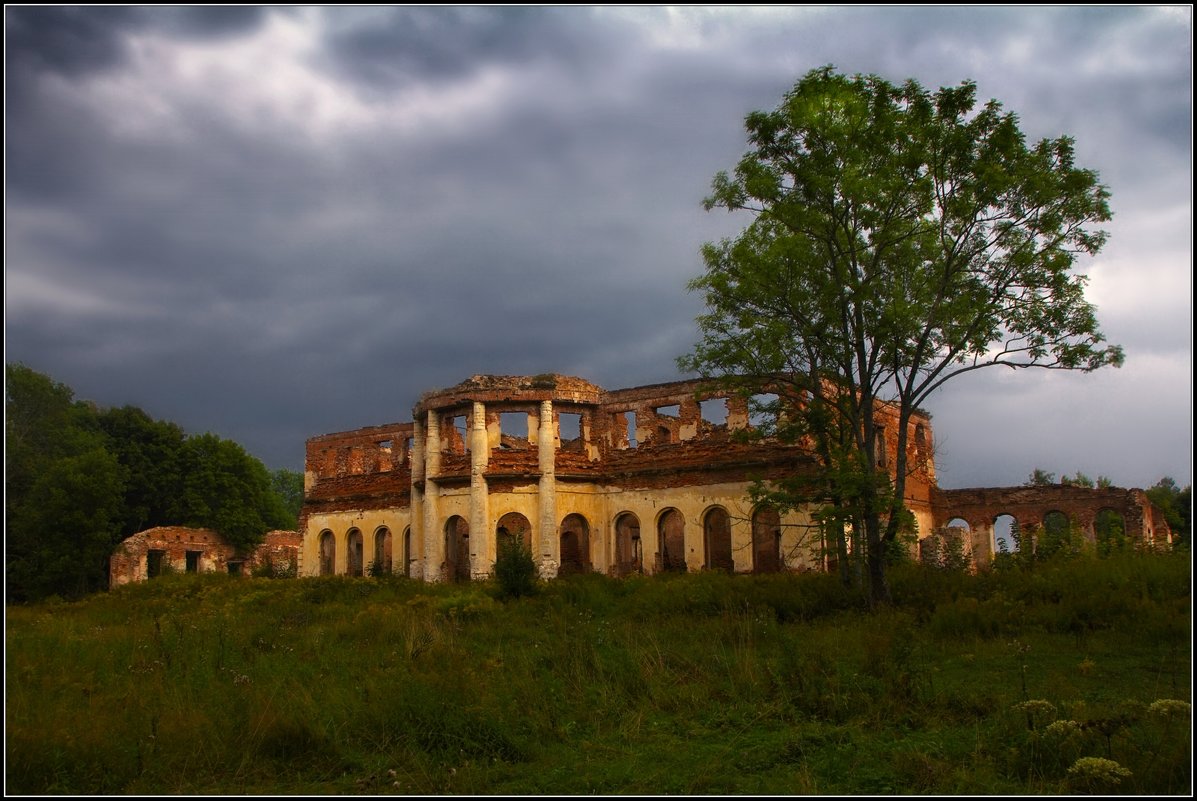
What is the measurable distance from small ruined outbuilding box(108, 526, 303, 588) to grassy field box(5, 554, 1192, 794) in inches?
890

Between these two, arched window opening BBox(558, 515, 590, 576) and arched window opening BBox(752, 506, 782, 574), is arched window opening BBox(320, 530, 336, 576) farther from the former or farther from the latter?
arched window opening BBox(752, 506, 782, 574)

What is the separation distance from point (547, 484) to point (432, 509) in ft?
12.3

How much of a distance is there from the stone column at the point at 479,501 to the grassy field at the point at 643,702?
32.7 feet

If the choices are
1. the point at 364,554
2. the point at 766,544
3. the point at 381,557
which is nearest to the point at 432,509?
the point at 381,557

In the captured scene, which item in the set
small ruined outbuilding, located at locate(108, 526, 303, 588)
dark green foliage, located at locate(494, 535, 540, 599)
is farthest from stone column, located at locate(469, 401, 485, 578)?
small ruined outbuilding, located at locate(108, 526, 303, 588)

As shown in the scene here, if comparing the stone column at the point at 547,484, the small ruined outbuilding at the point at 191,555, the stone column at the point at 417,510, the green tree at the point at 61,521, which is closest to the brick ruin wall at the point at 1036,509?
the stone column at the point at 547,484

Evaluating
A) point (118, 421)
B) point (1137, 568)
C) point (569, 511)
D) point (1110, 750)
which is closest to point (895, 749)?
point (1110, 750)

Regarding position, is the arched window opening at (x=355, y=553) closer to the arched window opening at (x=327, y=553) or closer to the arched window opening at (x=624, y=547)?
the arched window opening at (x=327, y=553)

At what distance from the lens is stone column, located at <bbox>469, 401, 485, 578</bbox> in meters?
27.1

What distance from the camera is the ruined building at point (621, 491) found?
26938mm

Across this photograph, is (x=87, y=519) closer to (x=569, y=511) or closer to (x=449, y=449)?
(x=449, y=449)

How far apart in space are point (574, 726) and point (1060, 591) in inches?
421

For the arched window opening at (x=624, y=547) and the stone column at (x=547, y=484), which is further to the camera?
the arched window opening at (x=624, y=547)

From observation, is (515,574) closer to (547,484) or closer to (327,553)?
(547,484)
